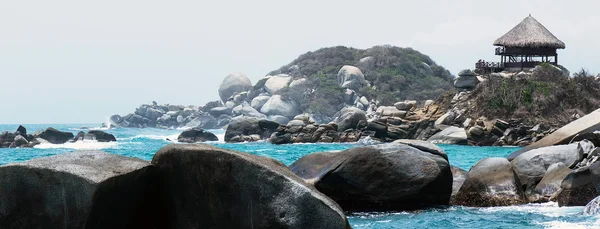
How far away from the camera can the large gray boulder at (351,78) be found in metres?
86.1

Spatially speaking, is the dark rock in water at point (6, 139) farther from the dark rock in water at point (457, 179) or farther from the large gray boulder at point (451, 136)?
the dark rock in water at point (457, 179)

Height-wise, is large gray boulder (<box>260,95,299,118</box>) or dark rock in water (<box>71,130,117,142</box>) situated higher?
large gray boulder (<box>260,95,299,118</box>)

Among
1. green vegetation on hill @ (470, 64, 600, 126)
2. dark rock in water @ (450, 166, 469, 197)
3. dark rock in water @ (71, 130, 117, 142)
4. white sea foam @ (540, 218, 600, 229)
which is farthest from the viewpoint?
dark rock in water @ (71, 130, 117, 142)

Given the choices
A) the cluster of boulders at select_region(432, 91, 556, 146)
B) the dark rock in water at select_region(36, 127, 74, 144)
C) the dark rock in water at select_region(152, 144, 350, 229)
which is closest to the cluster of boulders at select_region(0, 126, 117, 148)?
the dark rock in water at select_region(36, 127, 74, 144)

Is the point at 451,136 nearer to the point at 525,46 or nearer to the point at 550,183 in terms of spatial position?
the point at 525,46

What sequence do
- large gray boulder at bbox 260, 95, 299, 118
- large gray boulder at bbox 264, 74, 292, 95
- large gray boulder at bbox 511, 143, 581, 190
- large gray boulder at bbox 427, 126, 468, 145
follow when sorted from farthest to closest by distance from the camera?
large gray boulder at bbox 264, 74, 292, 95 < large gray boulder at bbox 260, 95, 299, 118 < large gray boulder at bbox 427, 126, 468, 145 < large gray boulder at bbox 511, 143, 581, 190

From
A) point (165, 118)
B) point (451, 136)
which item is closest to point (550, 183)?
point (451, 136)

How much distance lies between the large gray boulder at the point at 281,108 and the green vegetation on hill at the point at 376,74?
40.2 inches

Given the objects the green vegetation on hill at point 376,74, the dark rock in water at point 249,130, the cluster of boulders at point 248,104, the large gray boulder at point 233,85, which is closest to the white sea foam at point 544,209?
the dark rock in water at point 249,130

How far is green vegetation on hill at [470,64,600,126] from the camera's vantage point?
46469 millimetres

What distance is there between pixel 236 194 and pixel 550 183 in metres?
9.24

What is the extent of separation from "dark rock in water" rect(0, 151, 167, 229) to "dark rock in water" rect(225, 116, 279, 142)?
42.4m

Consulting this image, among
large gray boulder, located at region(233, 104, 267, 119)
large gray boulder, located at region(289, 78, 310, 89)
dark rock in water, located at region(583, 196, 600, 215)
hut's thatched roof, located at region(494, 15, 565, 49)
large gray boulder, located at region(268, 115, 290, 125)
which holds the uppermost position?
hut's thatched roof, located at region(494, 15, 565, 49)

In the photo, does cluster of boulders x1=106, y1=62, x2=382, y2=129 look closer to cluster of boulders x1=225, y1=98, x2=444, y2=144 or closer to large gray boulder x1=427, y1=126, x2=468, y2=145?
cluster of boulders x1=225, y1=98, x2=444, y2=144
